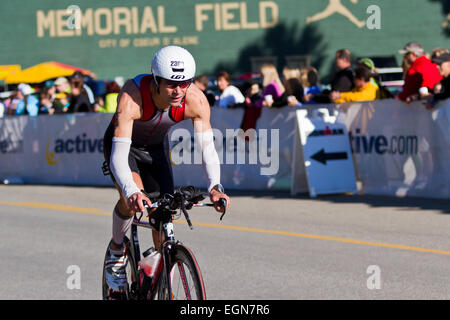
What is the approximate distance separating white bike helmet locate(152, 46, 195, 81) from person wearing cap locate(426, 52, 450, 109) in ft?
26.1

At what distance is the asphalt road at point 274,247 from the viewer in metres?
7.77

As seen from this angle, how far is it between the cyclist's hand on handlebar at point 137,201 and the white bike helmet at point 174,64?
692 millimetres

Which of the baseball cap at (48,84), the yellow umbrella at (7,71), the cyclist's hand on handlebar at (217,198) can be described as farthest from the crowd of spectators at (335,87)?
the yellow umbrella at (7,71)

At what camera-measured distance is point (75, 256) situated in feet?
31.4

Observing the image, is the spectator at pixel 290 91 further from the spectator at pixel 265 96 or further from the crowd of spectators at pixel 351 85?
the spectator at pixel 265 96

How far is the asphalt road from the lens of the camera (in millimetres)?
7766

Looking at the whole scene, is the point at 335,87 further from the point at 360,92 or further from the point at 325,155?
the point at 325,155

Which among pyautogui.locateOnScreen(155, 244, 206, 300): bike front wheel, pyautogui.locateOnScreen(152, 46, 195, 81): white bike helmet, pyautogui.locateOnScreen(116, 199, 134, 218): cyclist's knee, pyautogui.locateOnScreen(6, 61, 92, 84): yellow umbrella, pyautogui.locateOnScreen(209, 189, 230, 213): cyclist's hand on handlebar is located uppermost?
pyautogui.locateOnScreen(6, 61, 92, 84): yellow umbrella

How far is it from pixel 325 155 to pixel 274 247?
15.6 ft

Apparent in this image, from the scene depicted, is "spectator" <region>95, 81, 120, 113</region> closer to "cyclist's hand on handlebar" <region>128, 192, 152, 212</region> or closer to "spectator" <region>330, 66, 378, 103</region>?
"spectator" <region>330, 66, 378, 103</region>

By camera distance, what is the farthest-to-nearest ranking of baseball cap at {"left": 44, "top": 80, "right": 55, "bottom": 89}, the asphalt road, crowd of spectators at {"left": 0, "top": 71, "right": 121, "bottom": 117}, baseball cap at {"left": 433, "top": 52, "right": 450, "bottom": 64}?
baseball cap at {"left": 44, "top": 80, "right": 55, "bottom": 89}
crowd of spectators at {"left": 0, "top": 71, "right": 121, "bottom": 117}
baseball cap at {"left": 433, "top": 52, "right": 450, "bottom": 64}
the asphalt road

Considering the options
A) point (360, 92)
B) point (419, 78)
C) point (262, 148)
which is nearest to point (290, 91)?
point (262, 148)

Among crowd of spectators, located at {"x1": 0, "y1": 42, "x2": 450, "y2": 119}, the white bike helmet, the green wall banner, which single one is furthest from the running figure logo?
the white bike helmet

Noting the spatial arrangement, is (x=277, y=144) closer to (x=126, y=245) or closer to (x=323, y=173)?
(x=323, y=173)
